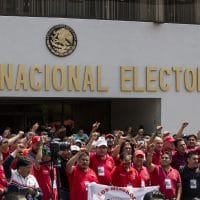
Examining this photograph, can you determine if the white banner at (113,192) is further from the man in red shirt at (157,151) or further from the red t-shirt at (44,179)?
the man in red shirt at (157,151)

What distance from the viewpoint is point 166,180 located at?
33.1 feet

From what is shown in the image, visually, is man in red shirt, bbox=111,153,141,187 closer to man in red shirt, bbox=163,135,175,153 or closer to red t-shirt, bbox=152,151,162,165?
red t-shirt, bbox=152,151,162,165

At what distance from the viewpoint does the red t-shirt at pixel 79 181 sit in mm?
9305

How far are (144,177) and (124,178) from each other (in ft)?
1.18

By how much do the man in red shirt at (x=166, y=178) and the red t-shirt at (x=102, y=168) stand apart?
69 cm

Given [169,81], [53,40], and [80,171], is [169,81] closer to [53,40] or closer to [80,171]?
[53,40]

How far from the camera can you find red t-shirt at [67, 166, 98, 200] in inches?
366

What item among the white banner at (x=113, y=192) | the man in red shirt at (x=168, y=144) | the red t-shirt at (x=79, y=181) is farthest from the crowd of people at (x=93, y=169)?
the man in red shirt at (x=168, y=144)

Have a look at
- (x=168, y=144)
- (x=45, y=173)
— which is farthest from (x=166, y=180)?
(x=45, y=173)

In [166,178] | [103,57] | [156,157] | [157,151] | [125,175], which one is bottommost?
[166,178]

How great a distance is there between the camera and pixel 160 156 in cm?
1081

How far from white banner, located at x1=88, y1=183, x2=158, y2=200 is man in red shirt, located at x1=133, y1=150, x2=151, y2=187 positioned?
0.68 ft

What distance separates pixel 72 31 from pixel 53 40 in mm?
697

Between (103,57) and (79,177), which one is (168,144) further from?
(103,57)
